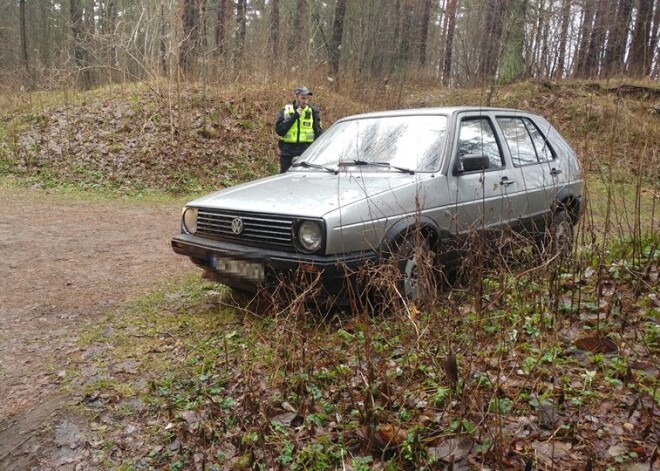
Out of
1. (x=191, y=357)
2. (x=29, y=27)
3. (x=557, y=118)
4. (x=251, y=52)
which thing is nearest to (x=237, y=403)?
(x=191, y=357)

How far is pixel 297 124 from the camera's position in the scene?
7.41 m

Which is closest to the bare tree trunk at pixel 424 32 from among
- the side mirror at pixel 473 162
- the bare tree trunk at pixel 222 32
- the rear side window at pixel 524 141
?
the bare tree trunk at pixel 222 32

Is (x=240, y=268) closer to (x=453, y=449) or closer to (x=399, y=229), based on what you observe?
(x=399, y=229)

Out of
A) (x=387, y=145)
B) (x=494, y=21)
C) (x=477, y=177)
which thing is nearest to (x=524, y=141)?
(x=477, y=177)

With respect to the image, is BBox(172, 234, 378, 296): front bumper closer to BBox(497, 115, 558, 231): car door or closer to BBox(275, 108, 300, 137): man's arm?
BBox(497, 115, 558, 231): car door

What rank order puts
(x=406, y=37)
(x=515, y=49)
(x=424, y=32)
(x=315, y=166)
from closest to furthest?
(x=315, y=166), (x=515, y=49), (x=406, y=37), (x=424, y=32)

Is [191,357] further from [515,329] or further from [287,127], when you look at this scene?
[287,127]

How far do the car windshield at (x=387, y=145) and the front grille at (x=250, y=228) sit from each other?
989mm

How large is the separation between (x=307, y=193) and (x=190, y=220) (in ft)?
3.52

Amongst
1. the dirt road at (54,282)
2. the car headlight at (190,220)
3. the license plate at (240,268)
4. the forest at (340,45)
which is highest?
the forest at (340,45)

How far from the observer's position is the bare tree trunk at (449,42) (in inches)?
860

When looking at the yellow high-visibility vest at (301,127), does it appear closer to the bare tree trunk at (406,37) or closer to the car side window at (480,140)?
the car side window at (480,140)

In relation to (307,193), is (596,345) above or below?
below

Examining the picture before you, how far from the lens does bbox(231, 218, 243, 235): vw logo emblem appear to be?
3678 mm
